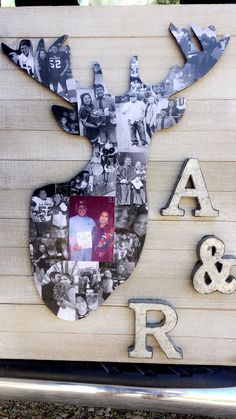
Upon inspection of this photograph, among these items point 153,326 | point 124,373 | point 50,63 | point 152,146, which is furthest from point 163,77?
point 124,373

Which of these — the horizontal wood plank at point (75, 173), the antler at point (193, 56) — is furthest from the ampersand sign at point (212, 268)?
the antler at point (193, 56)

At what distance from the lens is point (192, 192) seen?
131cm

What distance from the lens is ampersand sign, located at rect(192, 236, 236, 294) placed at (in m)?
1.32

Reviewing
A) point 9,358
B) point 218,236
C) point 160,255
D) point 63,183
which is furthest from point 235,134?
point 9,358

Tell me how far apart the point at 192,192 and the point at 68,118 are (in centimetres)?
41

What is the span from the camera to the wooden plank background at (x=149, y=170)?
1298mm

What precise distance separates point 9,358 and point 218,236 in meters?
0.73

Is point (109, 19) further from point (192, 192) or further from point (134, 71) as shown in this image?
point (192, 192)

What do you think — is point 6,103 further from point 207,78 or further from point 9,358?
point 9,358

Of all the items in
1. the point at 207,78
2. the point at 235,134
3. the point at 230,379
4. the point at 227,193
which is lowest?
the point at 230,379

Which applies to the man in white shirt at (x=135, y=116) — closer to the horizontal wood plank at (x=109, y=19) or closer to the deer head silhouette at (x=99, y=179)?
the deer head silhouette at (x=99, y=179)

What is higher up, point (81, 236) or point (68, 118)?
point (68, 118)

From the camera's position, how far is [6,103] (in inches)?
52.6

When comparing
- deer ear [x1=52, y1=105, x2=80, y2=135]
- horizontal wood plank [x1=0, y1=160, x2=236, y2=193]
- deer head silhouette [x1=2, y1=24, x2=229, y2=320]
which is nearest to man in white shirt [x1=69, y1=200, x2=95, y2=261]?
deer head silhouette [x1=2, y1=24, x2=229, y2=320]
